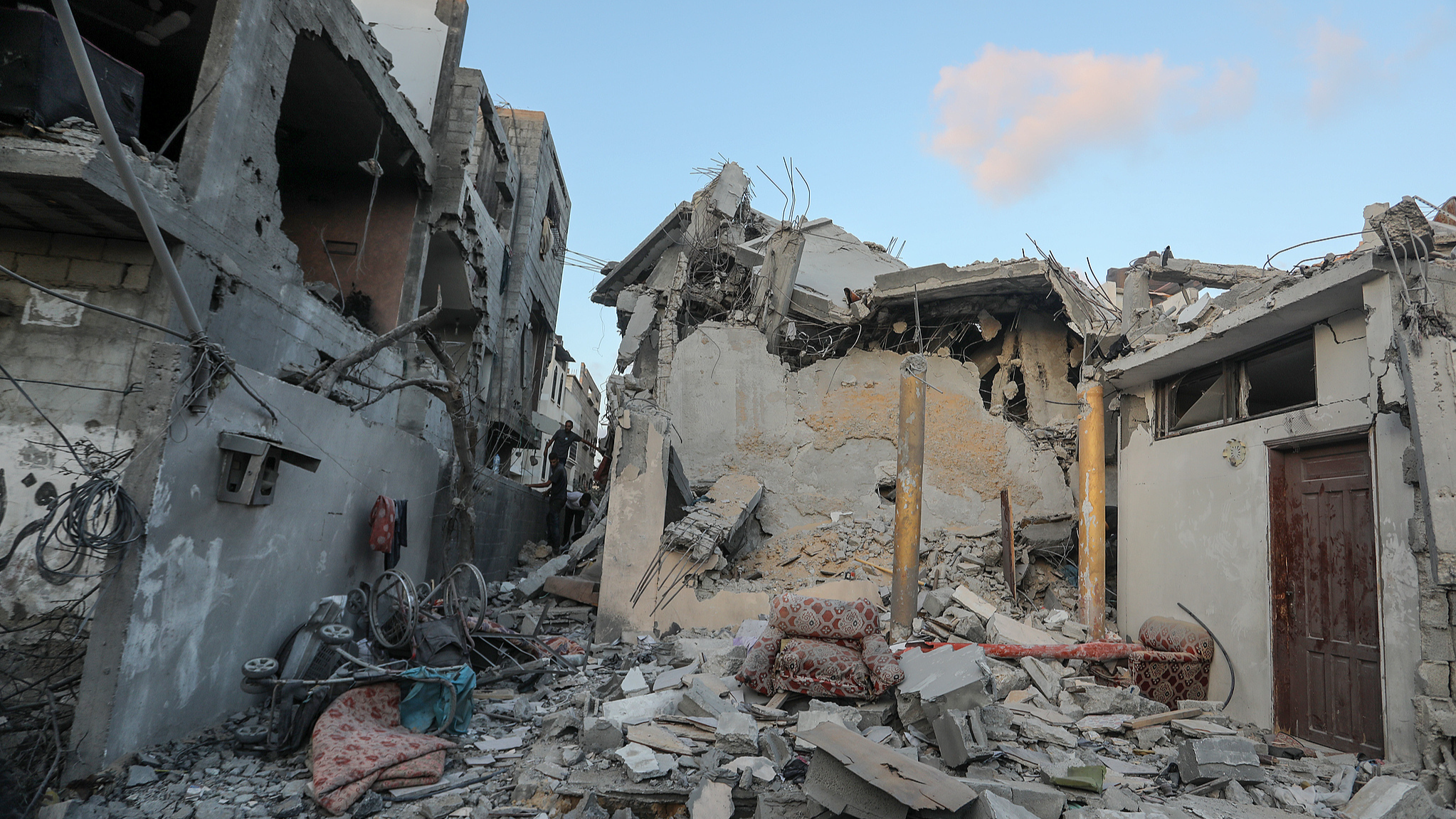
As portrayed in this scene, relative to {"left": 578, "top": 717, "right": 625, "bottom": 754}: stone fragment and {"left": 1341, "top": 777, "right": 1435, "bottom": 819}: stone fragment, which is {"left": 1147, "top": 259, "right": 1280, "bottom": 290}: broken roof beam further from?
{"left": 578, "top": 717, "right": 625, "bottom": 754}: stone fragment

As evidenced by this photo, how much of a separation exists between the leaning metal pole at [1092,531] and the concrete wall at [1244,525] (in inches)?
26.7

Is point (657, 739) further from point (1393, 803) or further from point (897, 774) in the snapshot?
point (1393, 803)

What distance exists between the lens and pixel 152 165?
5395 millimetres

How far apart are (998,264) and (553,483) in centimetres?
960

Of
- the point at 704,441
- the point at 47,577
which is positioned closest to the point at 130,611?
the point at 47,577

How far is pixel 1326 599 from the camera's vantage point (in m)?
6.52

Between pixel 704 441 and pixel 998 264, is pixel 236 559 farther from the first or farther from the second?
pixel 998 264

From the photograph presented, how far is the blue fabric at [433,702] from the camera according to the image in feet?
18.1

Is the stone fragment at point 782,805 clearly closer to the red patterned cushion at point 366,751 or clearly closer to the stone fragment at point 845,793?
the stone fragment at point 845,793

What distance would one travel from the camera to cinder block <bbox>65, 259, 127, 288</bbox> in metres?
5.36

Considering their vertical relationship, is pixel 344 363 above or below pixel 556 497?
above

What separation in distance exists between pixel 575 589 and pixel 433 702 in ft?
15.2

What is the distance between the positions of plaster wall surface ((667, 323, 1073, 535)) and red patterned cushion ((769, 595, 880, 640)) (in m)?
4.54

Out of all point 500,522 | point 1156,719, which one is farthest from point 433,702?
point 500,522
